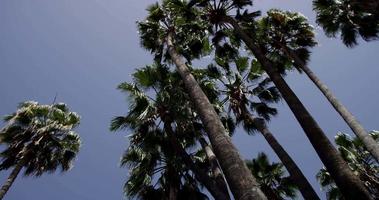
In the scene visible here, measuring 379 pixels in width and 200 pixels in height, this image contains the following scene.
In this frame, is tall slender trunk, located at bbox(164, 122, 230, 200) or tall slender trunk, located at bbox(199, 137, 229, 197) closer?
tall slender trunk, located at bbox(164, 122, 230, 200)

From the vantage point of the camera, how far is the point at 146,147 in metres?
14.3

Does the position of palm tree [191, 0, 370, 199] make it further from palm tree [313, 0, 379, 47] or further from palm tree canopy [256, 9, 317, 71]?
palm tree [313, 0, 379, 47]

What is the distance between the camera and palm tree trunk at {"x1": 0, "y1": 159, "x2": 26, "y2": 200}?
535 inches

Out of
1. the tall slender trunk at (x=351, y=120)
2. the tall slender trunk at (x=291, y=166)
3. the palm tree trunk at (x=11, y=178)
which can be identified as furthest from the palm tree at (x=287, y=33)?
the palm tree trunk at (x=11, y=178)

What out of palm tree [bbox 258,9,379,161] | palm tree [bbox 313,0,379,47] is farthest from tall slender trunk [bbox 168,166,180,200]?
palm tree [bbox 313,0,379,47]

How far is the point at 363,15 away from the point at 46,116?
55.7 feet

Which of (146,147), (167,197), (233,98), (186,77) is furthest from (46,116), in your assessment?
(186,77)

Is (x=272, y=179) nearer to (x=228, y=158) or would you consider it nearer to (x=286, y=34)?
(x=286, y=34)

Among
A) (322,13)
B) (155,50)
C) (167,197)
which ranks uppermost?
(155,50)

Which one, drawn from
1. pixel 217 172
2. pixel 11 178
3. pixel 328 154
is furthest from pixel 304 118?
pixel 11 178

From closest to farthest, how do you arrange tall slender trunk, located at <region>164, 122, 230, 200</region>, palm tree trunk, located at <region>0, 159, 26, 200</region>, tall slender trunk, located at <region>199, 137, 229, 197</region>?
tall slender trunk, located at <region>164, 122, 230, 200</region> → tall slender trunk, located at <region>199, 137, 229, 197</region> → palm tree trunk, located at <region>0, 159, 26, 200</region>

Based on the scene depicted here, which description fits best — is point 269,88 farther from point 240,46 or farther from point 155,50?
point 155,50

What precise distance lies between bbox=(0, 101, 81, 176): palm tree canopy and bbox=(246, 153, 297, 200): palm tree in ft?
31.5

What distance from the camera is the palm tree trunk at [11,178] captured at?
13586mm
